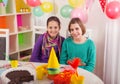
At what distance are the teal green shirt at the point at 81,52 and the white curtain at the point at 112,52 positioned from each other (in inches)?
10.5

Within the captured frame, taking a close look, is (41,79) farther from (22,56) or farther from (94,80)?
(22,56)

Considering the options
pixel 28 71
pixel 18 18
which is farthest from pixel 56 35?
pixel 18 18

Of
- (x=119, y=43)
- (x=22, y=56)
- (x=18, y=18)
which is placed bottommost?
(x=22, y=56)

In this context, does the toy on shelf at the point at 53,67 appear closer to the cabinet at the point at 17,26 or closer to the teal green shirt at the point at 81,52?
the teal green shirt at the point at 81,52

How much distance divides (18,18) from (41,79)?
2234 millimetres

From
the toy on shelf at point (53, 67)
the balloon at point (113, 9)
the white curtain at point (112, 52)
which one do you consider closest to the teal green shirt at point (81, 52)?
the white curtain at point (112, 52)

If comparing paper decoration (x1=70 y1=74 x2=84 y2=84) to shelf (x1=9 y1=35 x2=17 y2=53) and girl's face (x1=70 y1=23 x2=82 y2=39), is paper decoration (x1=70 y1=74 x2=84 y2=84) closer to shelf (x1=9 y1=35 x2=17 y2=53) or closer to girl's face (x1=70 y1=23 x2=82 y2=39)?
girl's face (x1=70 y1=23 x2=82 y2=39)

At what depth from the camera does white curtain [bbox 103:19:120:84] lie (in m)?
2.35

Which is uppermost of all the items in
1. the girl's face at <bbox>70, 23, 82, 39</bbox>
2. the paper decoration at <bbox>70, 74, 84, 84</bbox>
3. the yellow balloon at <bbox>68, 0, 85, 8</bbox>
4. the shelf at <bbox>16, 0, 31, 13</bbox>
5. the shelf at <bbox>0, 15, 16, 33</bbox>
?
the shelf at <bbox>16, 0, 31, 13</bbox>

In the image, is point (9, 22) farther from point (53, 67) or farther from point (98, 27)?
point (53, 67)

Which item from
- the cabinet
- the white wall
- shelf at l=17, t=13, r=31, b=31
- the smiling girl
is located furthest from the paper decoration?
shelf at l=17, t=13, r=31, b=31

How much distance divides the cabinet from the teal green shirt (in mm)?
1277

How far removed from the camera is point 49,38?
95.3 inches

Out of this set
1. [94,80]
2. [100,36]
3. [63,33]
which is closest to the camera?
[94,80]
